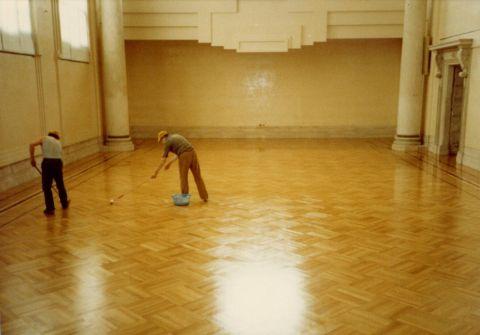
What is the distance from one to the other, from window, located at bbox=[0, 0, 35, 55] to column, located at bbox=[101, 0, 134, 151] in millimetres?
3833

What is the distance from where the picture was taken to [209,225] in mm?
6508

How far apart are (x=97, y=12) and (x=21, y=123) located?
18.9 ft

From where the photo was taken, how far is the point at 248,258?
525 centimetres

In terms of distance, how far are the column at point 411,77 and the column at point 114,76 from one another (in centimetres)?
A: 794

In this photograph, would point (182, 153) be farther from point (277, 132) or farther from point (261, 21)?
point (277, 132)

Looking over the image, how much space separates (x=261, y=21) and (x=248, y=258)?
37.0 feet

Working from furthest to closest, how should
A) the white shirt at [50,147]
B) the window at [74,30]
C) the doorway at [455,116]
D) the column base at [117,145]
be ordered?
the column base at [117,145] → the doorway at [455,116] → the window at [74,30] → the white shirt at [50,147]

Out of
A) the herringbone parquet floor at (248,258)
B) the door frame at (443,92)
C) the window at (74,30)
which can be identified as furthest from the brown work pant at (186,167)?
the door frame at (443,92)

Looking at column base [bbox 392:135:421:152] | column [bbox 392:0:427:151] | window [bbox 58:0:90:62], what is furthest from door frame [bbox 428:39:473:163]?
window [bbox 58:0:90:62]

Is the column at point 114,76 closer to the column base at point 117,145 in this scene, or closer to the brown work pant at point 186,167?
the column base at point 117,145

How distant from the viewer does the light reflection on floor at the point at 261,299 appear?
376 cm

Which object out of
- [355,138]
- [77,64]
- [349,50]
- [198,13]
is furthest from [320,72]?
[77,64]

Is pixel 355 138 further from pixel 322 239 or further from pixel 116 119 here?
pixel 322 239

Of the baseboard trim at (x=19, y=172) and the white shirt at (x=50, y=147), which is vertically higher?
the white shirt at (x=50, y=147)
